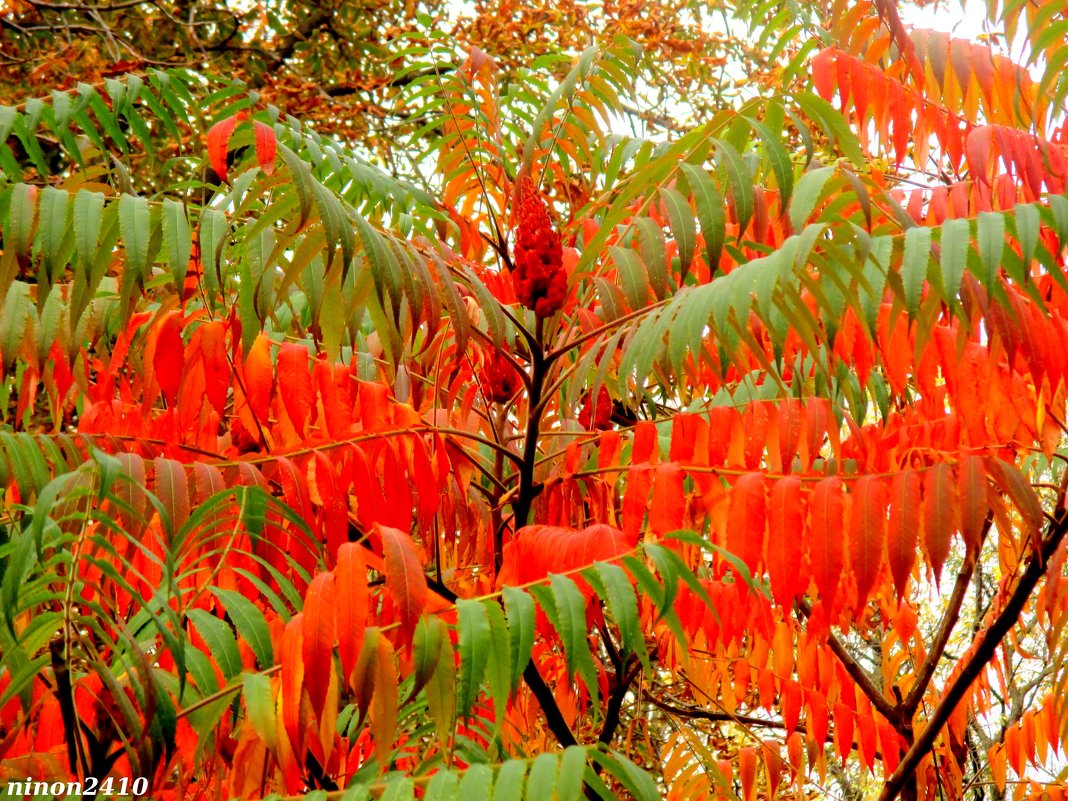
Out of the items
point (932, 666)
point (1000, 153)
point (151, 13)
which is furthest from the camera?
point (151, 13)

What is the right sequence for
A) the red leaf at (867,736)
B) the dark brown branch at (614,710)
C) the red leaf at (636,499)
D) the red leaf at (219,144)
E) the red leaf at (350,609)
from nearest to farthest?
the red leaf at (350,609) → the red leaf at (636,499) → the red leaf at (219,144) → the dark brown branch at (614,710) → the red leaf at (867,736)

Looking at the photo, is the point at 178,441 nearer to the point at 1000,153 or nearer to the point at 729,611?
the point at 729,611

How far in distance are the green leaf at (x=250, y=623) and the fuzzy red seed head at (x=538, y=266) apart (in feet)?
2.90

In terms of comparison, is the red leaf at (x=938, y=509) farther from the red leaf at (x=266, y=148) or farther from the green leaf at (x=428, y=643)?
the red leaf at (x=266, y=148)

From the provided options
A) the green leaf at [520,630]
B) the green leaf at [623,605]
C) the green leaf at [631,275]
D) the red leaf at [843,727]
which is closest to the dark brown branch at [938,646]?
the red leaf at [843,727]

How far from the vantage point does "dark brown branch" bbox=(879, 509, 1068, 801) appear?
2449 mm

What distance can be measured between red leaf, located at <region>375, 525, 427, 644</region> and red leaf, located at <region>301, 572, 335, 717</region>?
0.10m

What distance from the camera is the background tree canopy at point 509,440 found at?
5.63 feet

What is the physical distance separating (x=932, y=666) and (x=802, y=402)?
3.25 feet

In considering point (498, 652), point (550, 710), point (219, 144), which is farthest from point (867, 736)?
point (219, 144)

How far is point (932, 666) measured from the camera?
9.62 feet

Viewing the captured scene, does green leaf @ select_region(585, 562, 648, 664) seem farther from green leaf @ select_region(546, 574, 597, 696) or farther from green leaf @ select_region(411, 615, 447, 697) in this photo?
green leaf @ select_region(411, 615, 447, 697)

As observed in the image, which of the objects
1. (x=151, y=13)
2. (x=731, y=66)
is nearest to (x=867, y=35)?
(x=731, y=66)

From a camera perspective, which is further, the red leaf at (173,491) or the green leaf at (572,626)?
the red leaf at (173,491)
